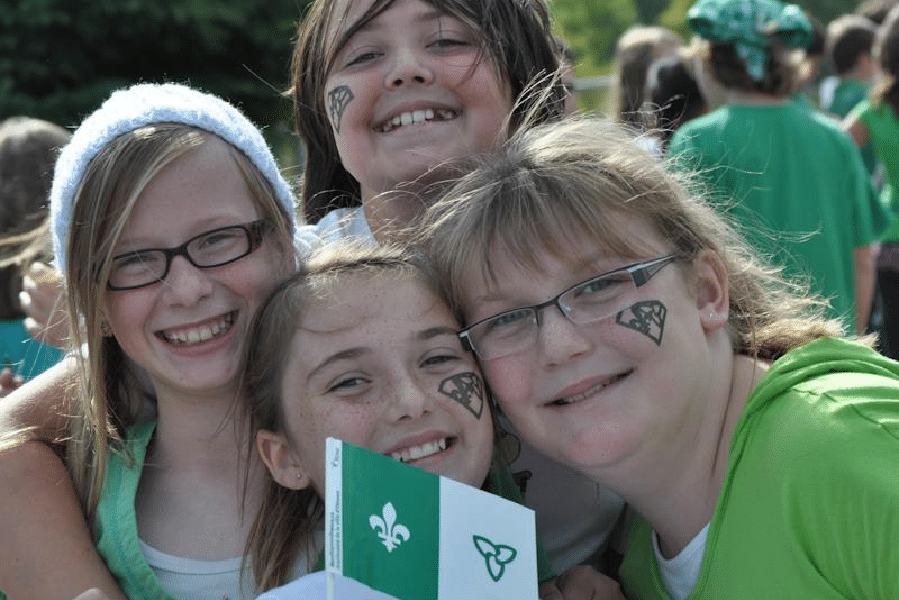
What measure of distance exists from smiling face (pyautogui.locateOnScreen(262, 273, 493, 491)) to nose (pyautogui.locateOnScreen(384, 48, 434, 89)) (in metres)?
0.59

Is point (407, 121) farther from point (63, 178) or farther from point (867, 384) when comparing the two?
point (867, 384)

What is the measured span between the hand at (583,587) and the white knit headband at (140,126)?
3.34ft

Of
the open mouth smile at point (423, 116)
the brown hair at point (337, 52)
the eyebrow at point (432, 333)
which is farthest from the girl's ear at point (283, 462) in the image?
the brown hair at point (337, 52)

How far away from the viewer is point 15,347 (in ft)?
14.4

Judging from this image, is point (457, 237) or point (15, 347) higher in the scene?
point (457, 237)

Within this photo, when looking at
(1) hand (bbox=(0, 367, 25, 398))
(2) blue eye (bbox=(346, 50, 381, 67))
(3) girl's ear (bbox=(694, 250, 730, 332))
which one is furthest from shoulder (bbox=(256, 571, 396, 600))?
(1) hand (bbox=(0, 367, 25, 398))

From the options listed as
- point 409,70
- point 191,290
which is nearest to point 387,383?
point 191,290

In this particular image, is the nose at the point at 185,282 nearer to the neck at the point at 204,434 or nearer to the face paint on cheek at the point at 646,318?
the neck at the point at 204,434

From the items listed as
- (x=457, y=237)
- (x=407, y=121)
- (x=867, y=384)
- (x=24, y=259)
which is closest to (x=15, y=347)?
(x=24, y=259)

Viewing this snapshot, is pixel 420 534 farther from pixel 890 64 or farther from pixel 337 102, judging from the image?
Result: pixel 890 64

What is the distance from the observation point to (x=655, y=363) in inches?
89.3

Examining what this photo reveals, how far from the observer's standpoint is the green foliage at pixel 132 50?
895cm

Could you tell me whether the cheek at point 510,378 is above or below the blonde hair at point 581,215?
below

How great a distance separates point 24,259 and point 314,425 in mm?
1902
